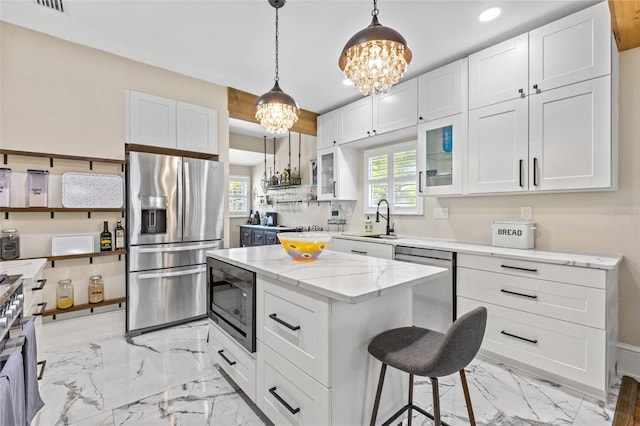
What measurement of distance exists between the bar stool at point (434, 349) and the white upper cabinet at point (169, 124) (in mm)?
2997

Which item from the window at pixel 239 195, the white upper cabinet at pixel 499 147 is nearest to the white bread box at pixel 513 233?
the white upper cabinet at pixel 499 147

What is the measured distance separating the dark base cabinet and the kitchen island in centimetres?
351

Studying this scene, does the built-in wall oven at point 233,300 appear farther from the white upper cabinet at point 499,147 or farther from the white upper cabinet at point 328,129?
the white upper cabinet at point 328,129

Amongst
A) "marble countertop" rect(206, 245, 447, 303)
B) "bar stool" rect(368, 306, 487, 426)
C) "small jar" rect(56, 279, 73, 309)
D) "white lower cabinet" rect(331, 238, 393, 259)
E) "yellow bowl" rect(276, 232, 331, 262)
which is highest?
"yellow bowl" rect(276, 232, 331, 262)

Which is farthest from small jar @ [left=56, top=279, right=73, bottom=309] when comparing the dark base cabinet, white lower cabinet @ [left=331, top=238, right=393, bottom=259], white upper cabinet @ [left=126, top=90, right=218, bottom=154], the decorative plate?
the dark base cabinet

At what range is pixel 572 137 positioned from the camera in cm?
222

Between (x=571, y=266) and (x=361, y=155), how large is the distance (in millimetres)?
2887

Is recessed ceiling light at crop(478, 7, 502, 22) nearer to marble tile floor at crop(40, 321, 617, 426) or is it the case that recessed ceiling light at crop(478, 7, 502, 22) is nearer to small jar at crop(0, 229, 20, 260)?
marble tile floor at crop(40, 321, 617, 426)

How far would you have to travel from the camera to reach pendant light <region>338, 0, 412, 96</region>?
1432 mm

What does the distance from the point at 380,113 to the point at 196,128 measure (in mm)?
2188

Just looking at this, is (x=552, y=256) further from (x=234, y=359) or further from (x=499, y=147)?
→ (x=234, y=359)

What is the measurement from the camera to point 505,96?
2.56 m

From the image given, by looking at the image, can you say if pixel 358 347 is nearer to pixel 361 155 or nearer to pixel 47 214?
pixel 47 214

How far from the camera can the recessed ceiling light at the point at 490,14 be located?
2252 millimetres
